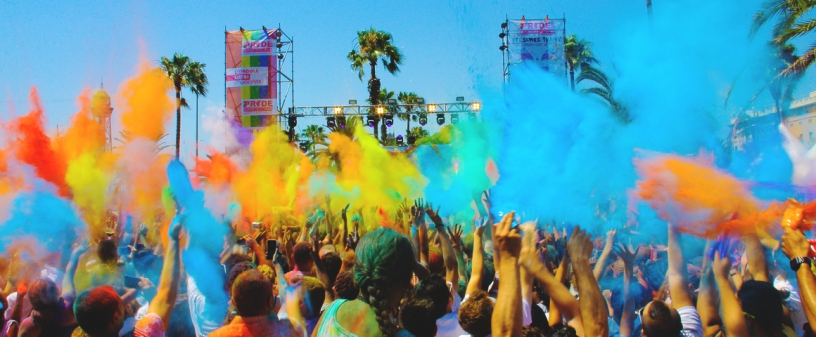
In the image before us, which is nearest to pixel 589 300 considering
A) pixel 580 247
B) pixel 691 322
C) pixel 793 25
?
pixel 580 247

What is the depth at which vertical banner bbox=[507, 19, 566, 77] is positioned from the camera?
2958 cm

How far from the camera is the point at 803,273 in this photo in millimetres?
3090

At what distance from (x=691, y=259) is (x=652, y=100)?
7.05 ft

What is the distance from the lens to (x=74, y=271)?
191 inches

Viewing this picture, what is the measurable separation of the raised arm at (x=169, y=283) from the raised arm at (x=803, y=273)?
11.6 ft

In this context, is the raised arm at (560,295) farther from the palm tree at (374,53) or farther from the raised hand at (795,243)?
the palm tree at (374,53)

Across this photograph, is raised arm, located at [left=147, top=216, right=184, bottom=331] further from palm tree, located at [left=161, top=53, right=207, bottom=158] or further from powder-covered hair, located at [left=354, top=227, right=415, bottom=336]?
palm tree, located at [left=161, top=53, right=207, bottom=158]

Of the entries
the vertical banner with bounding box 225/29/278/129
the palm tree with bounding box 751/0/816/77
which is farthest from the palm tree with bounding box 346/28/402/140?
the palm tree with bounding box 751/0/816/77

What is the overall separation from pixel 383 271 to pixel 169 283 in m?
1.61

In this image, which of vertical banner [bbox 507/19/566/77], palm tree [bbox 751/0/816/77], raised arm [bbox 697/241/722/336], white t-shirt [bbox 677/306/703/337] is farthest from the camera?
vertical banner [bbox 507/19/566/77]

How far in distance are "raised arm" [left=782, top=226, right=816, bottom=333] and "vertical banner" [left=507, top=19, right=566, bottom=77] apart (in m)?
26.8

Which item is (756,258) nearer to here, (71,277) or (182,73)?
(71,277)

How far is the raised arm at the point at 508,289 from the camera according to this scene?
101 inches

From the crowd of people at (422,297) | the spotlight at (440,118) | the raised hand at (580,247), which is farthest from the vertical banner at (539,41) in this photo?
the raised hand at (580,247)
